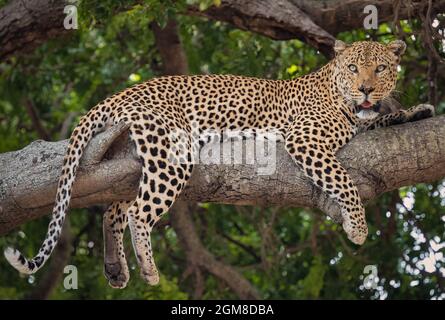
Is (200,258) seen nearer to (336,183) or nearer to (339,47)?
(339,47)

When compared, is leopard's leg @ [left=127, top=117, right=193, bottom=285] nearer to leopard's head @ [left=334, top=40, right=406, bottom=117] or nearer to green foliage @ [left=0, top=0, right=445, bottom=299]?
leopard's head @ [left=334, top=40, right=406, bottom=117]

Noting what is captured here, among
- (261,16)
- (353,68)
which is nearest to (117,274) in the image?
(353,68)

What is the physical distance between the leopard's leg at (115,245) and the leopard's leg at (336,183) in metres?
1.75

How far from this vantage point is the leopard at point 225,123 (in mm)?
8648

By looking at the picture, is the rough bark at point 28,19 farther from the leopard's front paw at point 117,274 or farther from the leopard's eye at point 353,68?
the leopard's eye at point 353,68

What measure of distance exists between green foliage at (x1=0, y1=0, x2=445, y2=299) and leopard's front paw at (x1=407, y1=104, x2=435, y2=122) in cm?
220

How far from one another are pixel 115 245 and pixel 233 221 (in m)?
5.94

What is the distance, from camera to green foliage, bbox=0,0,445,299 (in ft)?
42.2

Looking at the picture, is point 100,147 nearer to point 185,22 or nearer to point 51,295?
point 185,22

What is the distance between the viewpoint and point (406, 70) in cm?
1248

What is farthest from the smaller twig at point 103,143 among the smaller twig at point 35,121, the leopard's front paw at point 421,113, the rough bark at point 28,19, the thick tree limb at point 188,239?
the smaller twig at point 35,121

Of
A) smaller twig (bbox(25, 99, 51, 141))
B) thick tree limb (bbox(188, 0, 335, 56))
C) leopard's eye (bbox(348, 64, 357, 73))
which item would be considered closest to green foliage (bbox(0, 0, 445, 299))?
smaller twig (bbox(25, 99, 51, 141))

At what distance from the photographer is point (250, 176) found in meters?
8.92

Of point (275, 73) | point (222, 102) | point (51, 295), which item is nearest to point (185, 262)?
point (51, 295)
